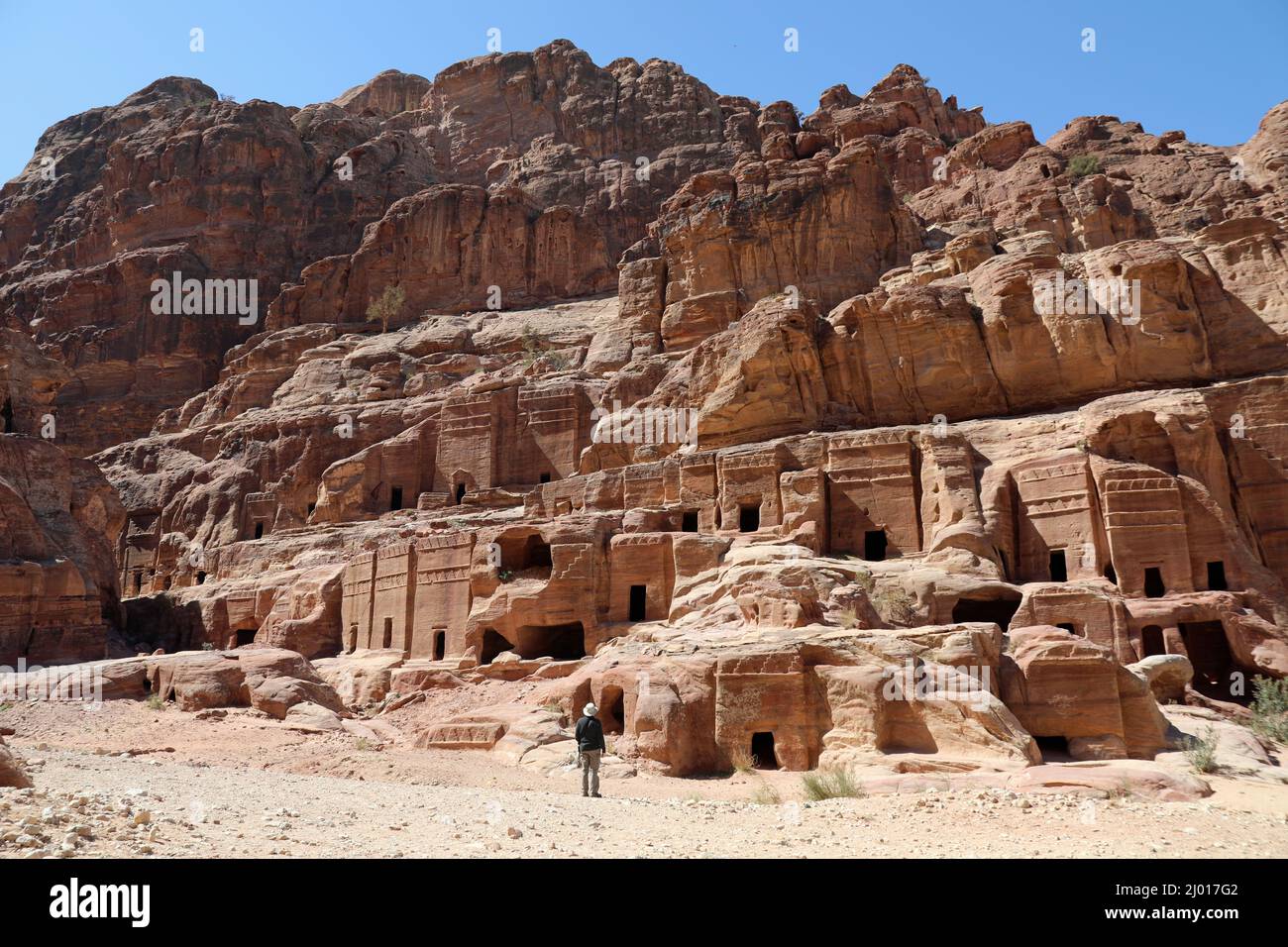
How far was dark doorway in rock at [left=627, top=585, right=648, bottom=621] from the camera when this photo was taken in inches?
1249

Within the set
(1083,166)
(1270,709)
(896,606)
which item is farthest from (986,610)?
(1083,166)

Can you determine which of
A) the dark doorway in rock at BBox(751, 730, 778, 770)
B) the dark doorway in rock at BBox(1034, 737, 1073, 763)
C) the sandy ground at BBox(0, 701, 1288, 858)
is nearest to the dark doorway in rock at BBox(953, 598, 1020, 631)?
the dark doorway in rock at BBox(1034, 737, 1073, 763)

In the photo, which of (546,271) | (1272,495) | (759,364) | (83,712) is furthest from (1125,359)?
(546,271)

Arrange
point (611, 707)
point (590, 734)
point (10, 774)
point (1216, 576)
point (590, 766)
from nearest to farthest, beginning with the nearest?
point (10, 774) → point (590, 734) → point (590, 766) → point (611, 707) → point (1216, 576)

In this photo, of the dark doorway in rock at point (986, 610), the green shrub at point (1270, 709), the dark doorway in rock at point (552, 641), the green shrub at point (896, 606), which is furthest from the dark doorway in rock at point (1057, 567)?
the dark doorway in rock at point (552, 641)

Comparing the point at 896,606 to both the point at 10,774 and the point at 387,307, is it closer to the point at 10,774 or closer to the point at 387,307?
the point at 10,774

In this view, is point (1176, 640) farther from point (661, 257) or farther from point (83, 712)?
point (661, 257)

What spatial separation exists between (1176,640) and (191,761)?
23.7 m

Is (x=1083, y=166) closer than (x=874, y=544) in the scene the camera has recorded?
No

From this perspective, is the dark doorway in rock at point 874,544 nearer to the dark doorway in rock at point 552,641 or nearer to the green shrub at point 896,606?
the green shrub at point 896,606

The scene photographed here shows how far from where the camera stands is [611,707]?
78.4 feet

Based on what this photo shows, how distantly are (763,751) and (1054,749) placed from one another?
590 centimetres

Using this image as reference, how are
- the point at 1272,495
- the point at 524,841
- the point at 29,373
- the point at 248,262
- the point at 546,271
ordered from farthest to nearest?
1. the point at 248,262
2. the point at 546,271
3. the point at 29,373
4. the point at 1272,495
5. the point at 524,841

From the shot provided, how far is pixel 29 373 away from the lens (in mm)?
47125
